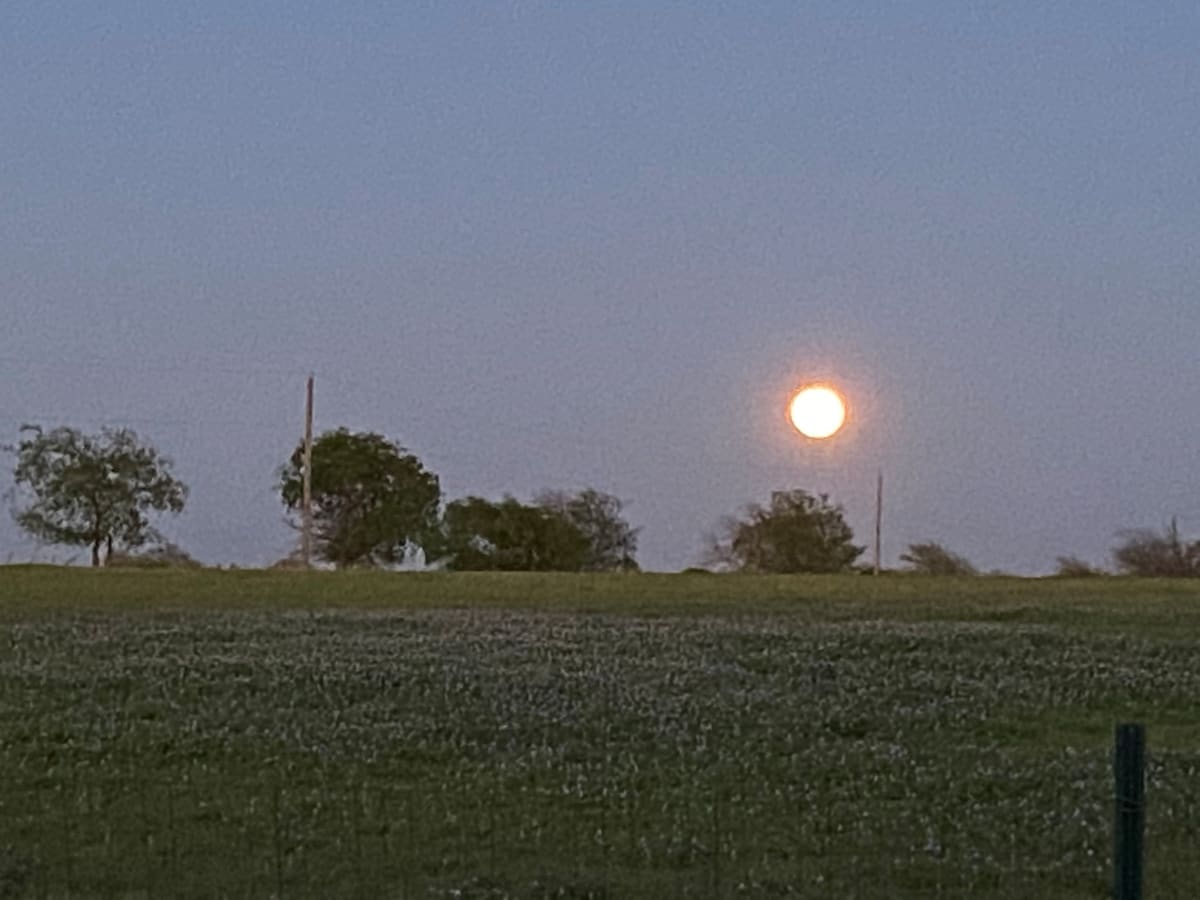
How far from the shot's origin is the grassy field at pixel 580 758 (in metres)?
11.2

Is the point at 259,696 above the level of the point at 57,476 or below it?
below

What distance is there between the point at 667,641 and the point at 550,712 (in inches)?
351

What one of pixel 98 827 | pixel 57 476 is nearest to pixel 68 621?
pixel 98 827

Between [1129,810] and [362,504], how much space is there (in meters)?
77.0

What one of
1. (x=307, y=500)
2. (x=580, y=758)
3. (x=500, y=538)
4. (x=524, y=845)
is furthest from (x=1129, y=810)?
(x=500, y=538)

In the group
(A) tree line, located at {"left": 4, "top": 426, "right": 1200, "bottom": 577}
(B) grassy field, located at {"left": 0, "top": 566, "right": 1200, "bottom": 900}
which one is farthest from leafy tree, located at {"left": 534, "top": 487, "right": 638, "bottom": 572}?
(B) grassy field, located at {"left": 0, "top": 566, "right": 1200, "bottom": 900}

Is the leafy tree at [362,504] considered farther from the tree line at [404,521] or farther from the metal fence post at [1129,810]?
the metal fence post at [1129,810]

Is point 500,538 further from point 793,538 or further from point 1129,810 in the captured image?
point 1129,810

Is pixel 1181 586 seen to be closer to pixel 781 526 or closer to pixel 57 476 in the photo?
pixel 781 526

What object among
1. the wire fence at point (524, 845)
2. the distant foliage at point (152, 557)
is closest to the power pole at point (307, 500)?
the distant foliage at point (152, 557)

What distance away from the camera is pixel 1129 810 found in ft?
25.3

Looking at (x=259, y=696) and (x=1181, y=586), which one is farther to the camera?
(x=1181, y=586)

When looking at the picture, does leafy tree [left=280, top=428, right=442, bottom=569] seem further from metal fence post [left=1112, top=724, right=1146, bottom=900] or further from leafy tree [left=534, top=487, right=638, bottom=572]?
metal fence post [left=1112, top=724, right=1146, bottom=900]

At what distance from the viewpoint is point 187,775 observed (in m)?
→ 15.0
